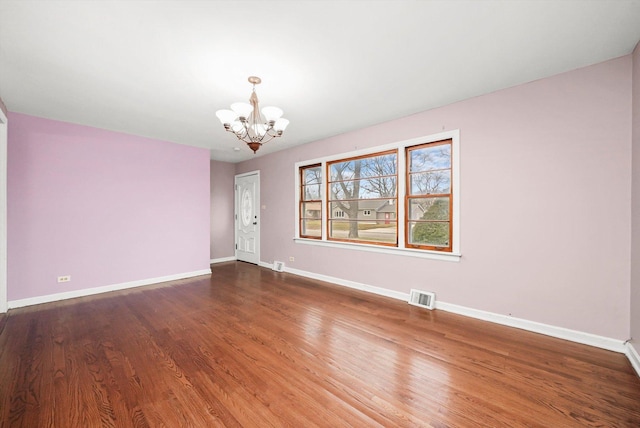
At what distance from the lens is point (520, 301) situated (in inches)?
109

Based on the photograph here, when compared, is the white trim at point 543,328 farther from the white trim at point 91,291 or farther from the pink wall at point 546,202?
the white trim at point 91,291

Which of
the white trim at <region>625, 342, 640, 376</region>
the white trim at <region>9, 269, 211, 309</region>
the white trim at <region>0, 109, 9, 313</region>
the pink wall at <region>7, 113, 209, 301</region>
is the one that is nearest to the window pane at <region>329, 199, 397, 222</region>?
the white trim at <region>625, 342, 640, 376</region>

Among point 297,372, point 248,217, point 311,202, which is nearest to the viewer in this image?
point 297,372

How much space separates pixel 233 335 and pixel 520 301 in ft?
10.1

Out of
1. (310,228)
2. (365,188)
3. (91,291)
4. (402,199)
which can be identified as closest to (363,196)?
(365,188)

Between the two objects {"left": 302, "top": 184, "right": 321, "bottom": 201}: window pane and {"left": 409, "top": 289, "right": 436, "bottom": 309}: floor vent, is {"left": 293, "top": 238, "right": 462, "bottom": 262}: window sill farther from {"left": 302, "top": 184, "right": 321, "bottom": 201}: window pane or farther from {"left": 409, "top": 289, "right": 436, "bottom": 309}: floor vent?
{"left": 302, "top": 184, "right": 321, "bottom": 201}: window pane

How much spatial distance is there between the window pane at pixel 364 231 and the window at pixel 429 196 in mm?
322

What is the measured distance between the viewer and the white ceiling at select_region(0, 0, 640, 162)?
5.72 ft

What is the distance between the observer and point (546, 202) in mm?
2643

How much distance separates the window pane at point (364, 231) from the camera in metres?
4.01

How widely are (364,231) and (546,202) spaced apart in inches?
94.1

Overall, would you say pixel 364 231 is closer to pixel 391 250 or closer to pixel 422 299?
pixel 391 250

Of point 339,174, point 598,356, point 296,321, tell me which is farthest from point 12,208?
point 598,356

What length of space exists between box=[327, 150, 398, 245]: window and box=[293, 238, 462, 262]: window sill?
5.0 inches
